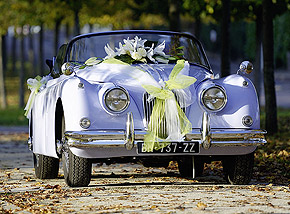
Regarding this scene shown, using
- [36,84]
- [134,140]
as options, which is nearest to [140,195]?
[134,140]

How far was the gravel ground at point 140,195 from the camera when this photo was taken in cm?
582

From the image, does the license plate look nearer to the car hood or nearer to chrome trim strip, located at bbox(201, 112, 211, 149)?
chrome trim strip, located at bbox(201, 112, 211, 149)

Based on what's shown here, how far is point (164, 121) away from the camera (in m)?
6.84

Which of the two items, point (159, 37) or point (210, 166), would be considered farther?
point (210, 166)

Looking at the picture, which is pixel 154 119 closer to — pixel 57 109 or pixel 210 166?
pixel 57 109

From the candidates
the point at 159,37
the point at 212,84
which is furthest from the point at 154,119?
the point at 159,37

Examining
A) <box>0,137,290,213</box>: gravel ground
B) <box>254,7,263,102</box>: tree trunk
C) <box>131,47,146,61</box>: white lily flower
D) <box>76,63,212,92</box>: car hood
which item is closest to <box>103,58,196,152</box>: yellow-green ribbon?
<box>76,63,212,92</box>: car hood

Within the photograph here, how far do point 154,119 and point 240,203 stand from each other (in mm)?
1294

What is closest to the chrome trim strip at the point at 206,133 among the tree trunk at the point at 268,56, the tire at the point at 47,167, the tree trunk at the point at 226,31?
the tire at the point at 47,167

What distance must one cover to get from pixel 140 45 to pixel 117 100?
142 cm

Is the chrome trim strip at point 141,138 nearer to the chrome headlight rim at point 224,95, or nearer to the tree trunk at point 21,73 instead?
the chrome headlight rim at point 224,95

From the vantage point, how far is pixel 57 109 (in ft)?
24.6

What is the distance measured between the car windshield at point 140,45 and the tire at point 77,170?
1.55 metres

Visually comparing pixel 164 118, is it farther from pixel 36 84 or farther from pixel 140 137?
pixel 36 84
